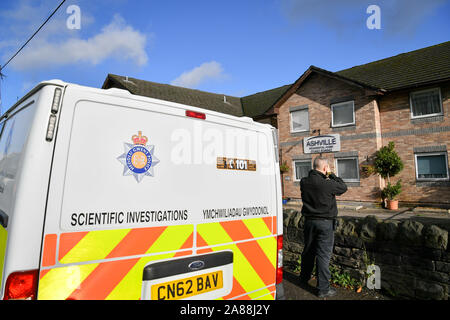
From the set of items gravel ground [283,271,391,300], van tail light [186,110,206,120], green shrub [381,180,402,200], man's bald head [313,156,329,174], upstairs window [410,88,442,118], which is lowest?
gravel ground [283,271,391,300]

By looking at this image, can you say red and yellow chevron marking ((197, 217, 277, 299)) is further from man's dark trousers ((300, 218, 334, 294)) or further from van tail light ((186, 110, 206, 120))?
man's dark trousers ((300, 218, 334, 294))

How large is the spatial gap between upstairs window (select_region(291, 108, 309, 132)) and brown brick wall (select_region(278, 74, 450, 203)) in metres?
0.36

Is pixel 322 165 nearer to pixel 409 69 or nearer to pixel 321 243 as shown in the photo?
pixel 321 243

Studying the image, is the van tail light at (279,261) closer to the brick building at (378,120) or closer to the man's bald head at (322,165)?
the man's bald head at (322,165)

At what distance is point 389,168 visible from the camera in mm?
14492

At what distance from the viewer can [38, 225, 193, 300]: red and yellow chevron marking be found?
173cm

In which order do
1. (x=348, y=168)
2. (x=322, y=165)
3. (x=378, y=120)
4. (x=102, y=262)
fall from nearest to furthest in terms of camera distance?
(x=102, y=262) → (x=322, y=165) → (x=378, y=120) → (x=348, y=168)

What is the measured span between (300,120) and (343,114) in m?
2.79

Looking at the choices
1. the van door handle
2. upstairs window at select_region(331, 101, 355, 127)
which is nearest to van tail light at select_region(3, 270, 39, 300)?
the van door handle

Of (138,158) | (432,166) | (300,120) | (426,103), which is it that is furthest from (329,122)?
(138,158)

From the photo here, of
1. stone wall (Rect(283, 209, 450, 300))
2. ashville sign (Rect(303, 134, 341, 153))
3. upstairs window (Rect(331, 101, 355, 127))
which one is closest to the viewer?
stone wall (Rect(283, 209, 450, 300))
